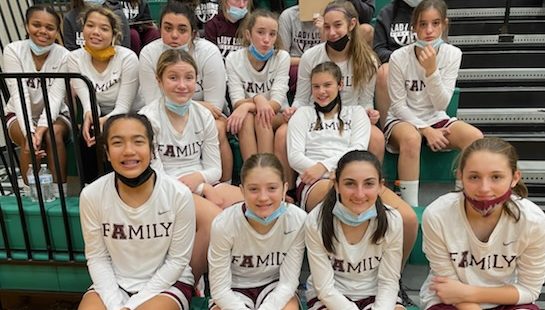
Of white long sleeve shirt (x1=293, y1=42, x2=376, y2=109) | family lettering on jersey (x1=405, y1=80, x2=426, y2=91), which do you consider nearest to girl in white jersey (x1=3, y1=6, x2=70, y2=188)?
white long sleeve shirt (x1=293, y1=42, x2=376, y2=109)

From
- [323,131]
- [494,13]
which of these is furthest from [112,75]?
[494,13]

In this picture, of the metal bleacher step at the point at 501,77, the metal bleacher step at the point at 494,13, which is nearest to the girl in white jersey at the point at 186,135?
the metal bleacher step at the point at 501,77

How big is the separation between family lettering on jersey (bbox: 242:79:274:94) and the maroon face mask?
1460 millimetres

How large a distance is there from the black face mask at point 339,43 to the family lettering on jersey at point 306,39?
1.95 ft

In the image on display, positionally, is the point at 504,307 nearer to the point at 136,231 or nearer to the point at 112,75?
the point at 136,231

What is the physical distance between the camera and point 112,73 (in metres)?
2.71

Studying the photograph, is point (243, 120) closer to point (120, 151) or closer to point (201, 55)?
point (201, 55)

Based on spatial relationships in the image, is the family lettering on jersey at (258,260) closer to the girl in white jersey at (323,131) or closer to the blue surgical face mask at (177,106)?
the girl in white jersey at (323,131)

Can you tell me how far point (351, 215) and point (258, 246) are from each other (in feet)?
1.24

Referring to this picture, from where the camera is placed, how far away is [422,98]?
8.77ft

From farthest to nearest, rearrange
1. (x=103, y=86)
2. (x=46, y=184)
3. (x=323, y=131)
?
(x=103, y=86) → (x=323, y=131) → (x=46, y=184)

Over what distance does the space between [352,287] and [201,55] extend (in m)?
1.55

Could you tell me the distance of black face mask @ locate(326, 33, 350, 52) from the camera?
2654 mm

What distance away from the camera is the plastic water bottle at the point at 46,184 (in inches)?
92.8
